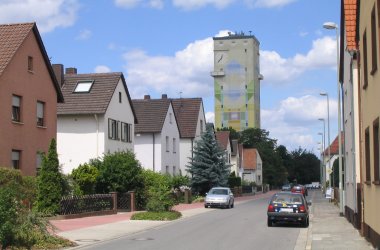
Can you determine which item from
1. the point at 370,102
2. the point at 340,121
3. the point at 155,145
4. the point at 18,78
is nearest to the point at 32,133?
the point at 18,78

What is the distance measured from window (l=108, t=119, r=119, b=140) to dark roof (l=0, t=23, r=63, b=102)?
36.2 feet

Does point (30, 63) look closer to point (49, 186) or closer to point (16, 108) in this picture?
point (16, 108)

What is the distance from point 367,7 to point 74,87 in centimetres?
3290

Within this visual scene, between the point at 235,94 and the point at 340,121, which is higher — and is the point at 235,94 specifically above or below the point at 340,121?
above

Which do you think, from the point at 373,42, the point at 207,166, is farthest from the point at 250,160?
the point at 373,42

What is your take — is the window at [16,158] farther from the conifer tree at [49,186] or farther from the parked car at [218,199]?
the parked car at [218,199]

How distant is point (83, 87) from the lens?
152ft

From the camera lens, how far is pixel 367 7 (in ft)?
53.7

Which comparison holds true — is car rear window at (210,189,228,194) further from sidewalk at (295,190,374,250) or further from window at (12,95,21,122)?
sidewalk at (295,190,374,250)

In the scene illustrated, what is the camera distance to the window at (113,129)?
1775 inches

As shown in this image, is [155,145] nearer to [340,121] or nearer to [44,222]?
[340,121]

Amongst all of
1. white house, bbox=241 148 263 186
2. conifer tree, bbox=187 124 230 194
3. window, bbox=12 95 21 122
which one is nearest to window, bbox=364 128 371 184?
window, bbox=12 95 21 122

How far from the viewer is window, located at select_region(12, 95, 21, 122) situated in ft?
103

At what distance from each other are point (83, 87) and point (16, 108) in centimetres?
1456
